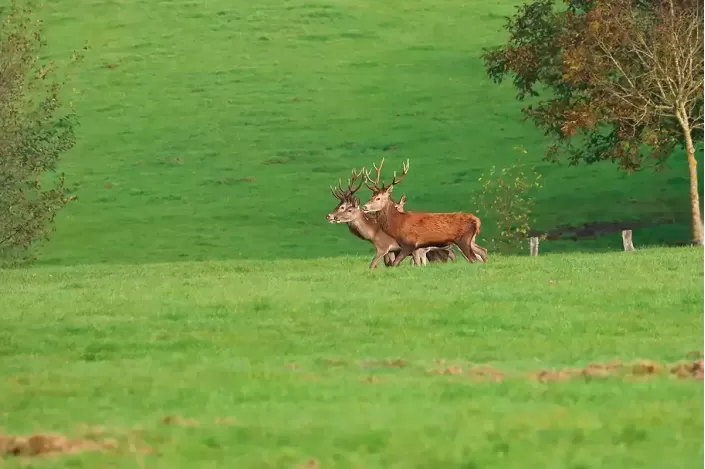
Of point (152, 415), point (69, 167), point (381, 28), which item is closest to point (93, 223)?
point (69, 167)

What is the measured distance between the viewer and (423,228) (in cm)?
3103

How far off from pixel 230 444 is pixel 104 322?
430 inches

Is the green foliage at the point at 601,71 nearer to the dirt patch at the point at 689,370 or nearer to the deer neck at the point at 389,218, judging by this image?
the deer neck at the point at 389,218

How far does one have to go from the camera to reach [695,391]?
12.8m

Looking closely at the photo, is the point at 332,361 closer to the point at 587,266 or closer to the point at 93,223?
the point at 587,266

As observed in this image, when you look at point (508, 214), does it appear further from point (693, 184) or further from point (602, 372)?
point (602, 372)

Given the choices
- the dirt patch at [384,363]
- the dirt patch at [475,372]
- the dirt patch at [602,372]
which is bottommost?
the dirt patch at [384,363]

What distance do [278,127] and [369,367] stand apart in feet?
151

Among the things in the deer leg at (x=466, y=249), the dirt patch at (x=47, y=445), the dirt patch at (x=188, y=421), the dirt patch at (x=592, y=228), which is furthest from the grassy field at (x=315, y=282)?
the deer leg at (x=466, y=249)

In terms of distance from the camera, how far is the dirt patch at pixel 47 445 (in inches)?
446

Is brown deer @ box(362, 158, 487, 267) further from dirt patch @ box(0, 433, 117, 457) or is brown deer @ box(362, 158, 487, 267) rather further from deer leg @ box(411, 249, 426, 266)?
dirt patch @ box(0, 433, 117, 457)

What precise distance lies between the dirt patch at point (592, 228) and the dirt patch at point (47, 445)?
38508 millimetres

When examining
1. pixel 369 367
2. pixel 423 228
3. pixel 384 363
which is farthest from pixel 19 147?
pixel 369 367

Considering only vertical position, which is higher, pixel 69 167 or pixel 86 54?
pixel 86 54
